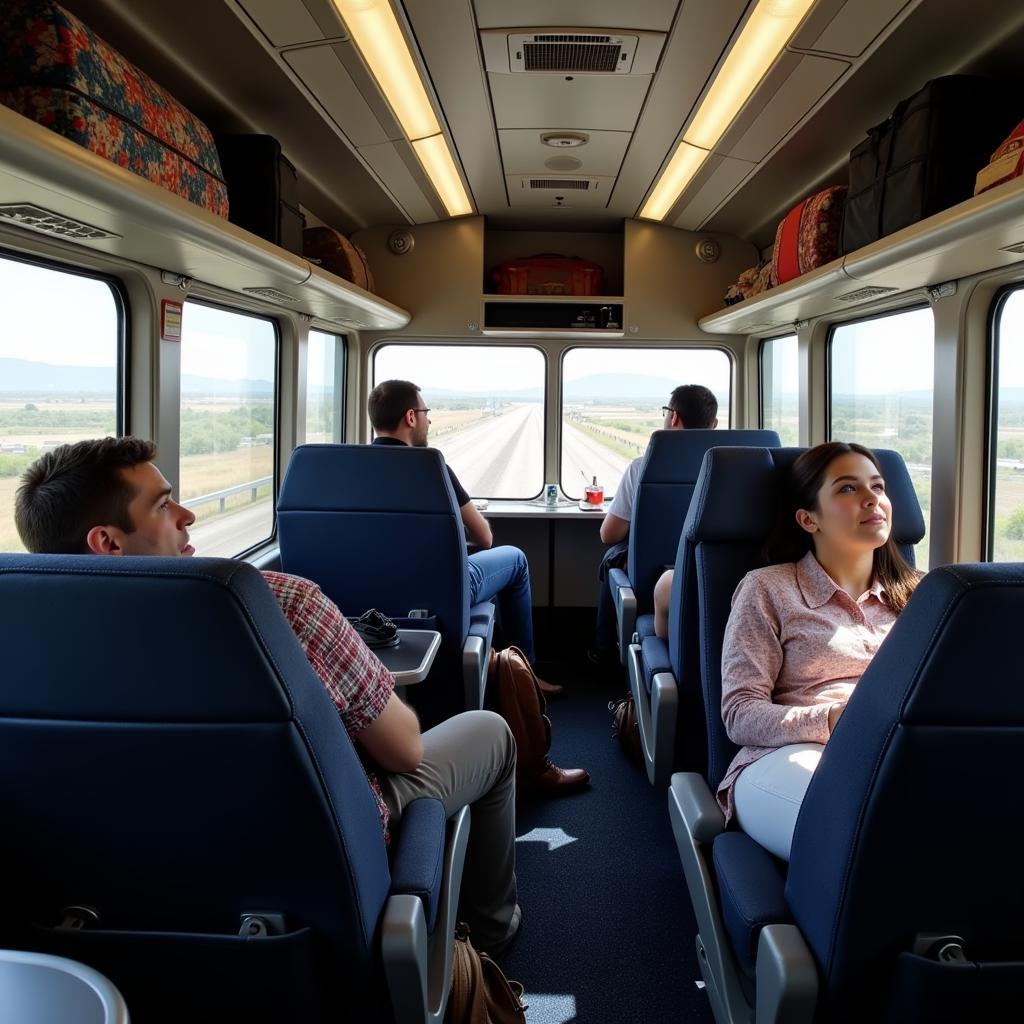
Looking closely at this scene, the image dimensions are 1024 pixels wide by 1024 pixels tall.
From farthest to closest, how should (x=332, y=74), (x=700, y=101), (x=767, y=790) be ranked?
(x=700, y=101) < (x=332, y=74) < (x=767, y=790)

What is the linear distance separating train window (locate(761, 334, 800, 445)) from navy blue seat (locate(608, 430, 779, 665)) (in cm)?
135

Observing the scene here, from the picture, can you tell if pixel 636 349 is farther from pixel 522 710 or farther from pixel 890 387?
pixel 522 710

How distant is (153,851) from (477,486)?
4.98 meters

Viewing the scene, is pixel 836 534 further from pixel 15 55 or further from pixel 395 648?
pixel 15 55

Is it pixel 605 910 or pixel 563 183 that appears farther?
pixel 563 183

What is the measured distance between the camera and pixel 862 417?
445 centimetres

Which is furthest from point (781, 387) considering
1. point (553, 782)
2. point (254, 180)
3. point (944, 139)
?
point (254, 180)

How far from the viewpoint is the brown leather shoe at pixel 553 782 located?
11.5 ft

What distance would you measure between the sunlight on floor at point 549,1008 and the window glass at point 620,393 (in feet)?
13.4

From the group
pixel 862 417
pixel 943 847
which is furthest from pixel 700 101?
pixel 943 847

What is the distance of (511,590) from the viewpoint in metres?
4.83

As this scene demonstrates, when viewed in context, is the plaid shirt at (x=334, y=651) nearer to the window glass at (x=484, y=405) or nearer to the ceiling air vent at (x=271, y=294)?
the ceiling air vent at (x=271, y=294)

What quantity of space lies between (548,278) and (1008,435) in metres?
3.22

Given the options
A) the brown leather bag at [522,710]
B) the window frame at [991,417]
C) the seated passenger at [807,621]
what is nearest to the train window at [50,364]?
the brown leather bag at [522,710]
